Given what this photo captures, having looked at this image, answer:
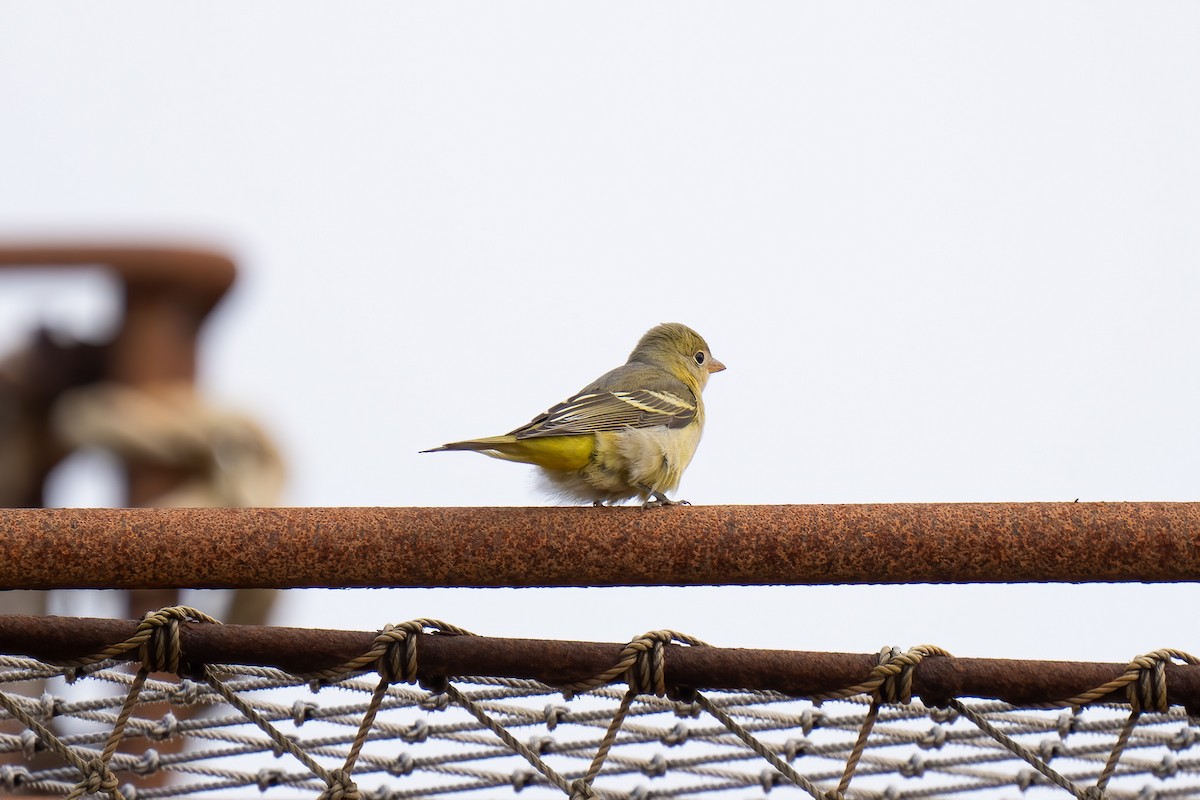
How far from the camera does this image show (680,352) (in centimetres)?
548

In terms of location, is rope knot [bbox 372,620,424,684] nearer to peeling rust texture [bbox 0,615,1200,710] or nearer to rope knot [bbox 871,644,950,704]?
peeling rust texture [bbox 0,615,1200,710]

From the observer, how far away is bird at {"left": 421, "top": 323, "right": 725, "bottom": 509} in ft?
12.2

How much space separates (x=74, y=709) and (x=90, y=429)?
3770mm

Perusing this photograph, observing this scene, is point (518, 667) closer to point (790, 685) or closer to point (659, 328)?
point (790, 685)

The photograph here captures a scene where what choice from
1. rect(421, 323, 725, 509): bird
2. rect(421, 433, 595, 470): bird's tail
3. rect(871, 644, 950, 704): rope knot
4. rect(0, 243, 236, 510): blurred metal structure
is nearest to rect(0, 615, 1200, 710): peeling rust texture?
rect(871, 644, 950, 704): rope knot

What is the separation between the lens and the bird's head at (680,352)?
5.40 m

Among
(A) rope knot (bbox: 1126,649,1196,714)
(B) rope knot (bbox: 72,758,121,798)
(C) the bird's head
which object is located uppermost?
(C) the bird's head

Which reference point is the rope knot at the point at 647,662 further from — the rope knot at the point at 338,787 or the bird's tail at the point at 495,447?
the bird's tail at the point at 495,447

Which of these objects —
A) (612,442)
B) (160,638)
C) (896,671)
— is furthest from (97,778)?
(612,442)

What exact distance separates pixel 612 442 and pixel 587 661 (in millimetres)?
1735

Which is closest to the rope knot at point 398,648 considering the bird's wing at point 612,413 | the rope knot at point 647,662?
the rope knot at point 647,662

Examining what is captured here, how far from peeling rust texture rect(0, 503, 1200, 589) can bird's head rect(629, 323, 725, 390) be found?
311 centimetres

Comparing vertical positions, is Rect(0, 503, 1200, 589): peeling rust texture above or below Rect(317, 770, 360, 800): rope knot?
above

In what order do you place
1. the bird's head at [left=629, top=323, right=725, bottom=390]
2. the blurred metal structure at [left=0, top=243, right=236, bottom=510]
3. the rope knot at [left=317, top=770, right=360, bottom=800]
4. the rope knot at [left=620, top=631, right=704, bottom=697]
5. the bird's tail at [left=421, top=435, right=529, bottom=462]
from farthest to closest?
the blurred metal structure at [left=0, top=243, right=236, bottom=510]
the bird's head at [left=629, top=323, right=725, bottom=390]
the bird's tail at [left=421, top=435, right=529, bottom=462]
the rope knot at [left=317, top=770, right=360, bottom=800]
the rope knot at [left=620, top=631, right=704, bottom=697]
